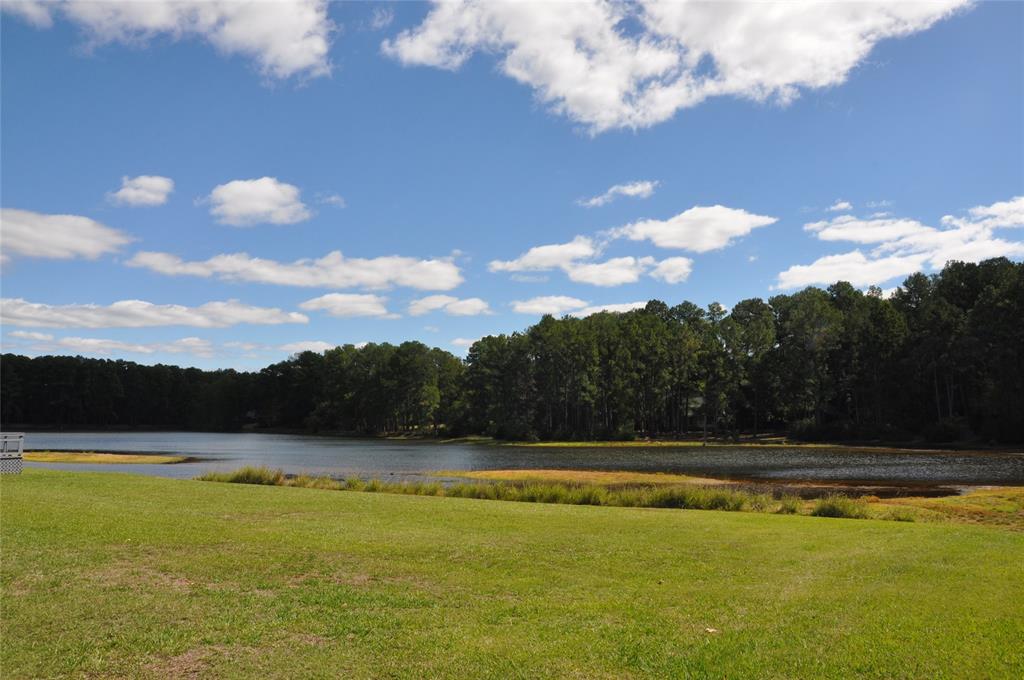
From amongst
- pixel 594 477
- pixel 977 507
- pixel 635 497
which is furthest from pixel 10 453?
pixel 977 507

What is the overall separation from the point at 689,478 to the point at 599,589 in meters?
33.3

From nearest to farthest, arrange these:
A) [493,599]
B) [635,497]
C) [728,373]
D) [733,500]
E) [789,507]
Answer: [493,599], [789,507], [733,500], [635,497], [728,373]

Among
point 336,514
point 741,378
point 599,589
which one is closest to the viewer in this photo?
point 599,589

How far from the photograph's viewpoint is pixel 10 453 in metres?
26.3

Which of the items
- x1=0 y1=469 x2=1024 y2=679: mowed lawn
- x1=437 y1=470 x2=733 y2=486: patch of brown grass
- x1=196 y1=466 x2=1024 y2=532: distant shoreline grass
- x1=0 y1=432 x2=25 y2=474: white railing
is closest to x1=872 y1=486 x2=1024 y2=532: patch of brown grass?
x1=196 y1=466 x2=1024 y2=532: distant shoreline grass

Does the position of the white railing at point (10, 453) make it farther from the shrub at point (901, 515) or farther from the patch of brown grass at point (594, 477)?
the shrub at point (901, 515)

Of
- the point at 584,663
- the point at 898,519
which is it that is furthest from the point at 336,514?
the point at 898,519

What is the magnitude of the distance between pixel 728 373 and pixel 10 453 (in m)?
95.3

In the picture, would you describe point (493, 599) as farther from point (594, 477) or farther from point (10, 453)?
point (594, 477)

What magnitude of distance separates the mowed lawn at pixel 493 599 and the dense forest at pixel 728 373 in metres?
78.0

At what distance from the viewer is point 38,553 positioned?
11133 mm

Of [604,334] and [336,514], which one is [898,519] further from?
[604,334]

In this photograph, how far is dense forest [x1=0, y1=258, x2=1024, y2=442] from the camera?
8388cm

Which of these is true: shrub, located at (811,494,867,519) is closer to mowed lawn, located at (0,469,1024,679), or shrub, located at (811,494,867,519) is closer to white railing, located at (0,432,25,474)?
mowed lawn, located at (0,469,1024,679)
